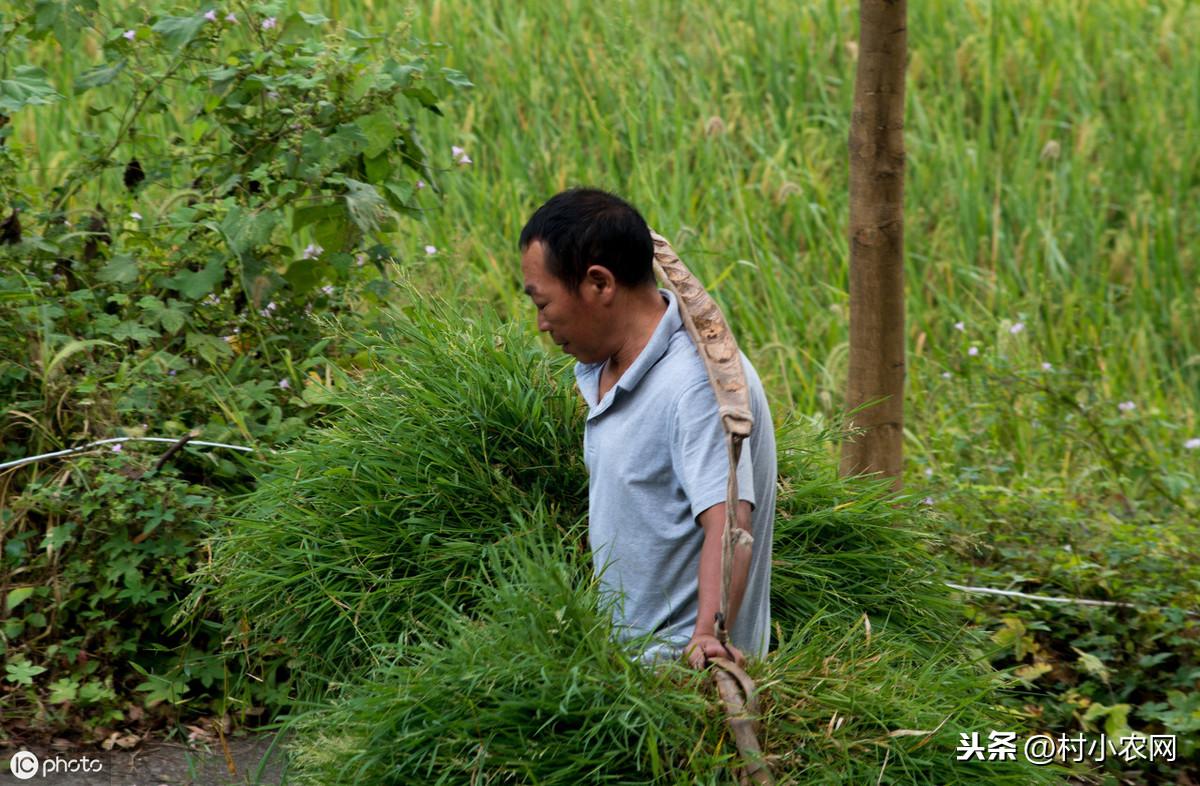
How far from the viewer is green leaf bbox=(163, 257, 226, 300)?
393cm

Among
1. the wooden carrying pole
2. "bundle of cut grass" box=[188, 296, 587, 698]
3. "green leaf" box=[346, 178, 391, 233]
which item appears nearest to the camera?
the wooden carrying pole

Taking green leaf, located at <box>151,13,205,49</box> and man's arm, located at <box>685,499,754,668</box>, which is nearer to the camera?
man's arm, located at <box>685,499,754,668</box>

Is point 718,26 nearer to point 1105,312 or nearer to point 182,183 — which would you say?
point 1105,312

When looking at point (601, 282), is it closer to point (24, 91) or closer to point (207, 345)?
point (207, 345)

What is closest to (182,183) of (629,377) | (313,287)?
(313,287)

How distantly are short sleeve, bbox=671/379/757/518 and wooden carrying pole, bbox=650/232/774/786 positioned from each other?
0.03m

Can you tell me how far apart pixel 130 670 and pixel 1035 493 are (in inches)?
112

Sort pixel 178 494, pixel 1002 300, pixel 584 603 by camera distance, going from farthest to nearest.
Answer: pixel 1002 300
pixel 178 494
pixel 584 603

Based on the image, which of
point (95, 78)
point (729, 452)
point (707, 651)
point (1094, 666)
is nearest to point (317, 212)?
point (95, 78)

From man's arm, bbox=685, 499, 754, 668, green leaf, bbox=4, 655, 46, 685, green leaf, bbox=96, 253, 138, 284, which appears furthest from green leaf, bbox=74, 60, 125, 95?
man's arm, bbox=685, 499, 754, 668

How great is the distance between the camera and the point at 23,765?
3.19m

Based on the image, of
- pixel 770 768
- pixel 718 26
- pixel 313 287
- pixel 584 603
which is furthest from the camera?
pixel 718 26

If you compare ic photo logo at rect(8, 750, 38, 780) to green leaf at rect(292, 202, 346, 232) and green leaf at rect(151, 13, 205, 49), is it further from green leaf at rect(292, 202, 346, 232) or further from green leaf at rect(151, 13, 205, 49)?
green leaf at rect(151, 13, 205, 49)

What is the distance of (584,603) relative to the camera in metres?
2.45
